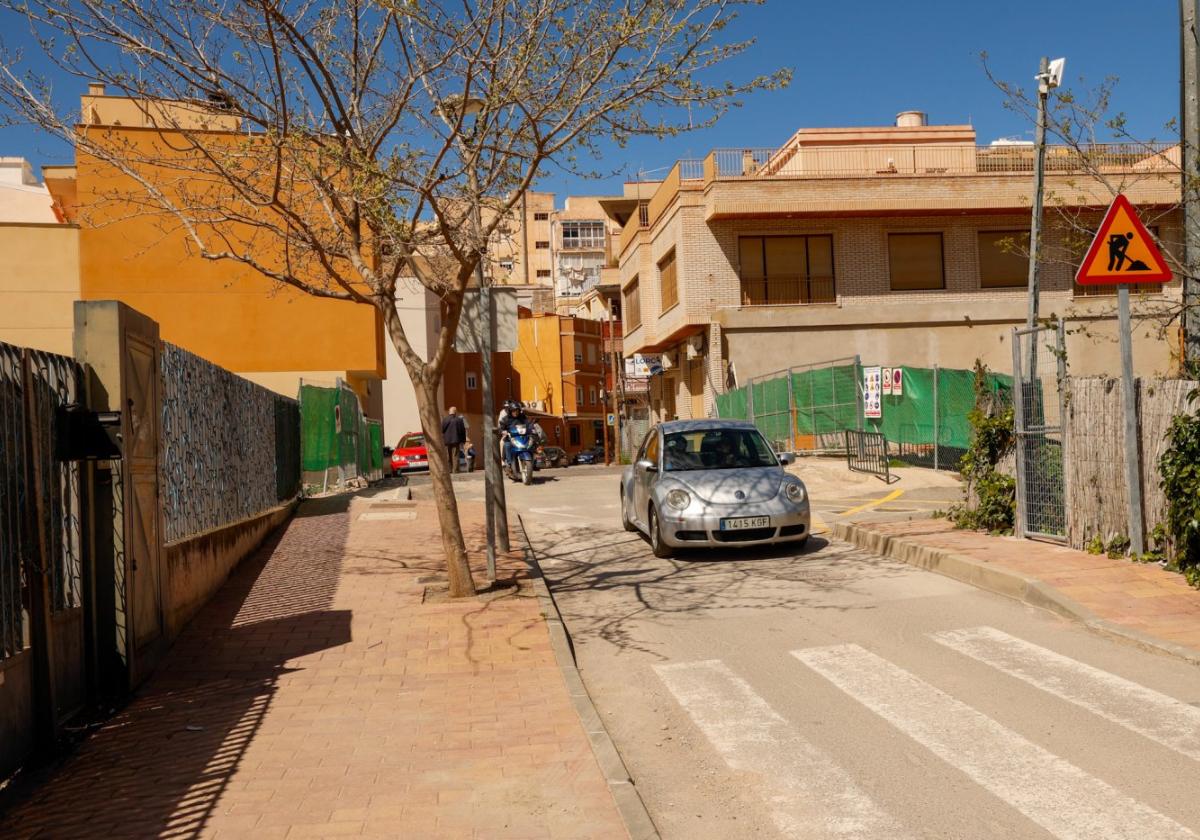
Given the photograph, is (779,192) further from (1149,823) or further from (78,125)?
(1149,823)

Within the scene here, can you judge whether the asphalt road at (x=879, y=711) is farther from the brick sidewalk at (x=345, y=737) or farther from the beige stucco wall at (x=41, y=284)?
the beige stucco wall at (x=41, y=284)

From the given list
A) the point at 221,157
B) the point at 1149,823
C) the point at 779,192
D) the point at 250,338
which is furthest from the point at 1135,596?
the point at 250,338

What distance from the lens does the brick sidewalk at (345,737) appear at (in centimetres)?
480

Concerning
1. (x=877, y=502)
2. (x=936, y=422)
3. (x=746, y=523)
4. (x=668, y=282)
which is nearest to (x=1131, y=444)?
(x=746, y=523)

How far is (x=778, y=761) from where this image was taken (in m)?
5.49

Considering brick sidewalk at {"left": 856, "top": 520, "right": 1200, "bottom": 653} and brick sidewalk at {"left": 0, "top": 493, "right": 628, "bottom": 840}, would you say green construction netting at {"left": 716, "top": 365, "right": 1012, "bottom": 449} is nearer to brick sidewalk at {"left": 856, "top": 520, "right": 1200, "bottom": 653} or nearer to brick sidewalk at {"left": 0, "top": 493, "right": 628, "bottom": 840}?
brick sidewalk at {"left": 856, "top": 520, "right": 1200, "bottom": 653}

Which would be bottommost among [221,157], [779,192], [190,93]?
[221,157]

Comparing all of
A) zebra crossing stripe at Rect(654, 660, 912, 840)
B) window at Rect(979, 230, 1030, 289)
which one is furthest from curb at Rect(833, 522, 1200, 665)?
window at Rect(979, 230, 1030, 289)

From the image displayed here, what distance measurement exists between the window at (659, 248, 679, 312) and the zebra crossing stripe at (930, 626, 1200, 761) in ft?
90.5

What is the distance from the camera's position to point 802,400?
27.5 metres

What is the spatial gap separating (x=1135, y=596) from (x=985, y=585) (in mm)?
1498

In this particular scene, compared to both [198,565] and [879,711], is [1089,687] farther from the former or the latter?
[198,565]

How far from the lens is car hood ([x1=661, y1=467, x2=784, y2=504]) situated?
12.5 m

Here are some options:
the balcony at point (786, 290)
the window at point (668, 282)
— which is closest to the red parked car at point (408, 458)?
the window at point (668, 282)
